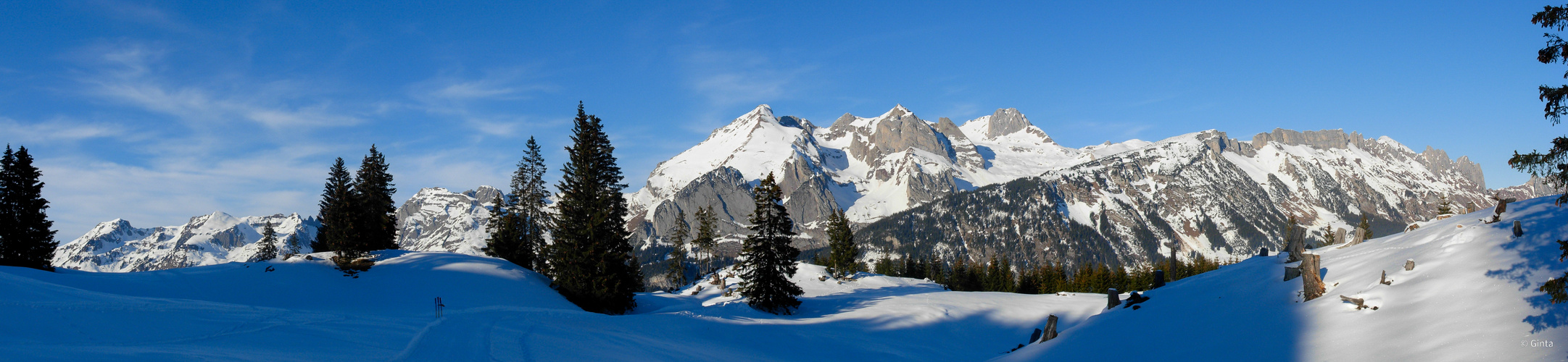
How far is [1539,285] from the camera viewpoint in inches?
431

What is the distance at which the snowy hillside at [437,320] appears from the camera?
1482 centimetres

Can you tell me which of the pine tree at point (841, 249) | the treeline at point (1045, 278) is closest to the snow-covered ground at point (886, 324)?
the pine tree at point (841, 249)

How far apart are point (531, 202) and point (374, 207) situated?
1151 centimetres

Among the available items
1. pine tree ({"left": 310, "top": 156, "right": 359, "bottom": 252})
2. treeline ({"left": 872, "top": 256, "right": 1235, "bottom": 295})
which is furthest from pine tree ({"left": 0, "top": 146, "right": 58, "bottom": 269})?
treeline ({"left": 872, "top": 256, "right": 1235, "bottom": 295})

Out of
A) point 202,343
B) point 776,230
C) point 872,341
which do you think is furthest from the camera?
→ point 776,230

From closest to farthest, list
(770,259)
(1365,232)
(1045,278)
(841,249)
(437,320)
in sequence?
(437,320)
(1365,232)
(770,259)
(841,249)
(1045,278)

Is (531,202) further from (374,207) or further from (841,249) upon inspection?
(841,249)

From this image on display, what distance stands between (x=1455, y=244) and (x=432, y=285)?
135ft

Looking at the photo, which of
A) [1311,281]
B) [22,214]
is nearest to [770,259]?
[1311,281]

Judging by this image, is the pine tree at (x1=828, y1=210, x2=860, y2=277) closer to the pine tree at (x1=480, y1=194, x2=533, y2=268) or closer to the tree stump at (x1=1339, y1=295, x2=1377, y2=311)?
the pine tree at (x1=480, y1=194, x2=533, y2=268)

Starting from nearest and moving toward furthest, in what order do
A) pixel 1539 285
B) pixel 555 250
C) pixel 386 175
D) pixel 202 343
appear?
pixel 1539 285
pixel 202 343
pixel 555 250
pixel 386 175

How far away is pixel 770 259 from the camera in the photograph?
1687 inches

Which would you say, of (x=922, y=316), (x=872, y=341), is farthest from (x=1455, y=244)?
(x=922, y=316)

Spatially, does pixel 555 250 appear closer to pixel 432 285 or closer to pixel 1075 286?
pixel 432 285
